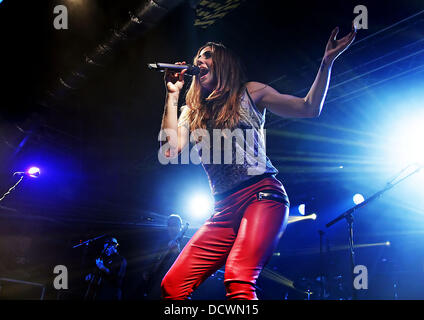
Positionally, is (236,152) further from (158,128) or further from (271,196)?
(158,128)

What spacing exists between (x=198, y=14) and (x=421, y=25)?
9.33 feet

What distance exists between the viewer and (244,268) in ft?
4.90

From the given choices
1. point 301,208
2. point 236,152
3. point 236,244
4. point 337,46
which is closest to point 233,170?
point 236,152

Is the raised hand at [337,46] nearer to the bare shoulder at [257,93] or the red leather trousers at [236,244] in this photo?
the bare shoulder at [257,93]

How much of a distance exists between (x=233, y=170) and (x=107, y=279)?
4986mm

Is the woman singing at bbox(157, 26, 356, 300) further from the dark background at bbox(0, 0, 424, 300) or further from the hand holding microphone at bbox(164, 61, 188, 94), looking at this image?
the dark background at bbox(0, 0, 424, 300)

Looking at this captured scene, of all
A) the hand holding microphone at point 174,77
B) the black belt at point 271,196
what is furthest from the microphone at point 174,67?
the black belt at point 271,196

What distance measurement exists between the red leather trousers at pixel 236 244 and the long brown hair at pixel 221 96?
1.52ft

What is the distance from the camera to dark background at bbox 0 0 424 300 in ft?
15.0

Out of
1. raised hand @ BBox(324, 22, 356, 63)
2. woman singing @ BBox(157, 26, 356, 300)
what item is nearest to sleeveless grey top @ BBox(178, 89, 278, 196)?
woman singing @ BBox(157, 26, 356, 300)

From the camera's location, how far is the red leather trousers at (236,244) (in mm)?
1499

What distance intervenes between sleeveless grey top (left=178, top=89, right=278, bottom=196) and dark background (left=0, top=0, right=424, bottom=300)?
9.59 feet

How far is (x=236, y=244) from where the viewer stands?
5.17ft
